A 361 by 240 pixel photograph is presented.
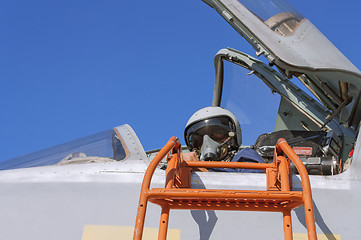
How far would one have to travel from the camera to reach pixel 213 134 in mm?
4520

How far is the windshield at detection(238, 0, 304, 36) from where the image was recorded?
149 inches

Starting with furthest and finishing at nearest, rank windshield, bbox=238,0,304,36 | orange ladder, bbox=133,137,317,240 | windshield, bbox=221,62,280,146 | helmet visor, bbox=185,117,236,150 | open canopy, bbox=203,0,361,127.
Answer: windshield, bbox=221,62,280,146 < helmet visor, bbox=185,117,236,150 < windshield, bbox=238,0,304,36 < open canopy, bbox=203,0,361,127 < orange ladder, bbox=133,137,317,240

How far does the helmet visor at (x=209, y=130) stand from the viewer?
14.9 feet

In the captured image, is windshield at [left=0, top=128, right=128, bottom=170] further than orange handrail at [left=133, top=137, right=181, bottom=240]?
Yes

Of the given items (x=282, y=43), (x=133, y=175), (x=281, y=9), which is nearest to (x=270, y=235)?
(x=133, y=175)

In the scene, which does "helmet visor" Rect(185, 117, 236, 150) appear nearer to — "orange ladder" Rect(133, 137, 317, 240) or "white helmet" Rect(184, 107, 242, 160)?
"white helmet" Rect(184, 107, 242, 160)

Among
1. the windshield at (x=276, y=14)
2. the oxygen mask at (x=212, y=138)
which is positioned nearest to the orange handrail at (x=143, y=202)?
the windshield at (x=276, y=14)

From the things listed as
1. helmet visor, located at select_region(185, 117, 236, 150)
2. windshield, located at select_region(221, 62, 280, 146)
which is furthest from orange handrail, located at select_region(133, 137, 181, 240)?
windshield, located at select_region(221, 62, 280, 146)

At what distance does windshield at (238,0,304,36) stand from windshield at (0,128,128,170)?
161 centimetres

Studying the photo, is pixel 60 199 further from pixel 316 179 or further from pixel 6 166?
pixel 316 179

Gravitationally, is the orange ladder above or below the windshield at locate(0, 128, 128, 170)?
below

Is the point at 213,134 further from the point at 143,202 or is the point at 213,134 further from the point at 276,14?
the point at 143,202

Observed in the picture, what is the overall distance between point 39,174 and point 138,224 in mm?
1132

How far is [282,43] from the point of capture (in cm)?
351
